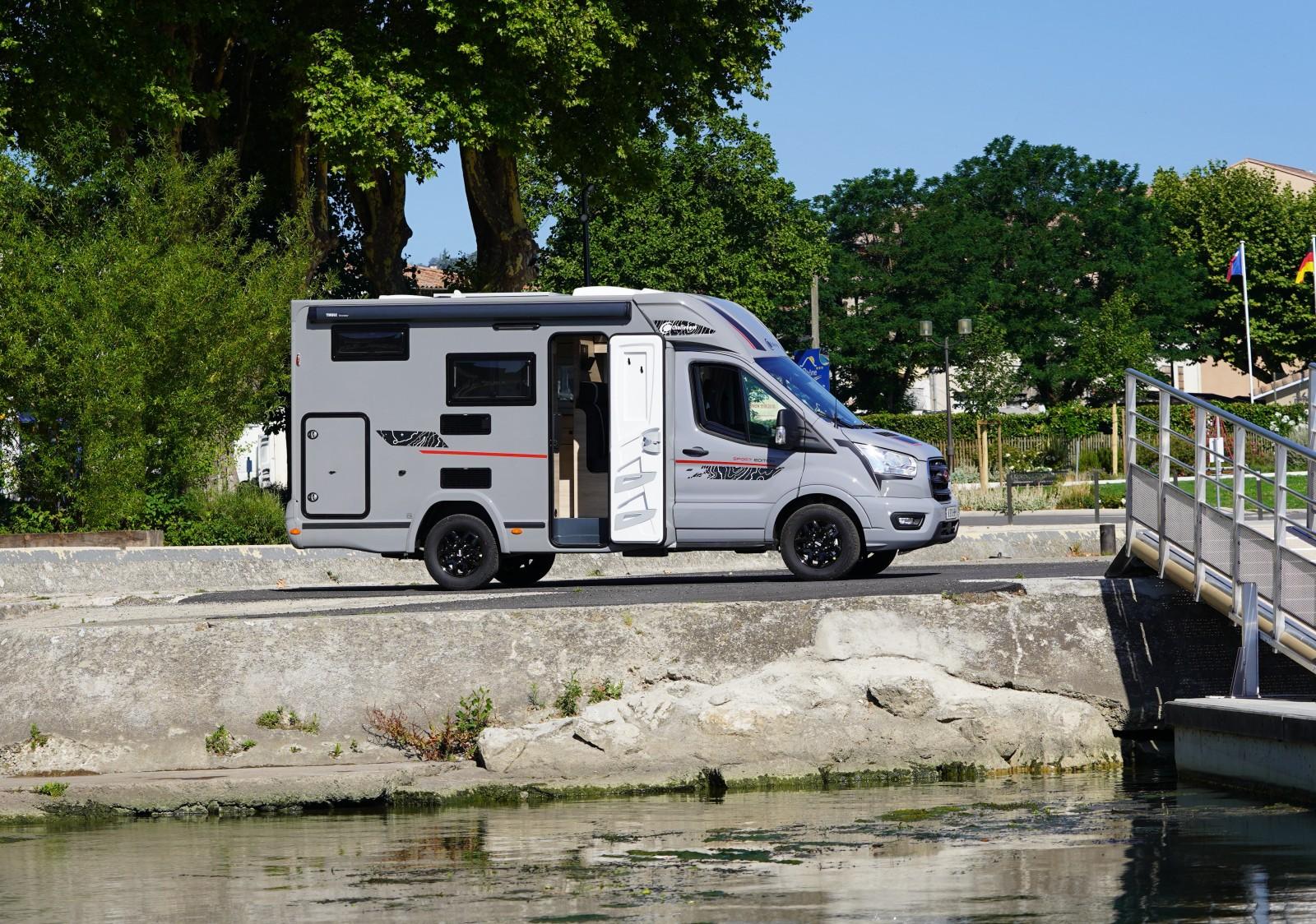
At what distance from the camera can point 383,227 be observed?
3105 cm

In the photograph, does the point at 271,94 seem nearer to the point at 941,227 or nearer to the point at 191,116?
the point at 191,116

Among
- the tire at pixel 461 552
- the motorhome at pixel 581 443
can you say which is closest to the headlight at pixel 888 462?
the motorhome at pixel 581 443

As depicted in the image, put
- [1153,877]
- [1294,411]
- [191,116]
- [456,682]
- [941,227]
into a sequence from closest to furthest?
1. [1153,877]
2. [456,682]
3. [191,116]
4. [1294,411]
5. [941,227]

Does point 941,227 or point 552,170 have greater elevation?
point 941,227

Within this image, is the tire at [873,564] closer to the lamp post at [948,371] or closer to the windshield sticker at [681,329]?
the windshield sticker at [681,329]

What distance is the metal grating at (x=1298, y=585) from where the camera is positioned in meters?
11.3

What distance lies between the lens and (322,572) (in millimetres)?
20734

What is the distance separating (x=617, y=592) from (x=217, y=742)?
4.02 meters

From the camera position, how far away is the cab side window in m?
16.7

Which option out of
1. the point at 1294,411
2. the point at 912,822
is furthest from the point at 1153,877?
the point at 1294,411

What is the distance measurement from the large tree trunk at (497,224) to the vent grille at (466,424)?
520 inches

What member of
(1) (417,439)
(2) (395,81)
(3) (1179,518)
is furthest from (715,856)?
(2) (395,81)

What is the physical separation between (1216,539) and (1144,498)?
1.20 meters

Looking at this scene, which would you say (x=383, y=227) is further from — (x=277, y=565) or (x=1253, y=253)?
(x=1253, y=253)
